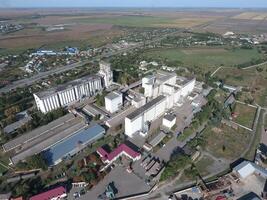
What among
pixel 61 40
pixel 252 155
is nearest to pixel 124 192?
pixel 252 155

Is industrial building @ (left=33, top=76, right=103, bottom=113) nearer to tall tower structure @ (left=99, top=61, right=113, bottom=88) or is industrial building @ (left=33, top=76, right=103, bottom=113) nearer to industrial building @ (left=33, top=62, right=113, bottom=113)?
industrial building @ (left=33, top=62, right=113, bottom=113)

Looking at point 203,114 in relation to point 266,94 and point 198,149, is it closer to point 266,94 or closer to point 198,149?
point 198,149

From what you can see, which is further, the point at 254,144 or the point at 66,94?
the point at 66,94

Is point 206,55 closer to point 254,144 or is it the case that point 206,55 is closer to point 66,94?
point 254,144

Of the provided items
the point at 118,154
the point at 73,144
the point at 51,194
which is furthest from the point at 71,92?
the point at 51,194

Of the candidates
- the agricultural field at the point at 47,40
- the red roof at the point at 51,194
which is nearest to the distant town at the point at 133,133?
the red roof at the point at 51,194
